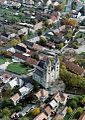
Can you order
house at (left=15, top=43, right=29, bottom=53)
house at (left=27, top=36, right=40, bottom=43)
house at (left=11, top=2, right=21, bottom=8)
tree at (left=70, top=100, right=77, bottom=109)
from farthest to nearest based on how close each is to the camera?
house at (left=11, top=2, right=21, bottom=8) < house at (left=27, top=36, right=40, bottom=43) < house at (left=15, top=43, right=29, bottom=53) < tree at (left=70, top=100, right=77, bottom=109)

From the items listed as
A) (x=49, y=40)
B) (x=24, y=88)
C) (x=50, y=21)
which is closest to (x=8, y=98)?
(x=24, y=88)

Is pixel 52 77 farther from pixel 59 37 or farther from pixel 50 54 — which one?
pixel 59 37

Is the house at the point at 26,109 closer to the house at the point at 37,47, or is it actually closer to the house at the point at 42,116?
the house at the point at 42,116

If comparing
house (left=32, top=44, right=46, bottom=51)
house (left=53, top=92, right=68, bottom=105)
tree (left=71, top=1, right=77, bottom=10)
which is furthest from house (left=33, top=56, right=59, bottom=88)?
tree (left=71, top=1, right=77, bottom=10)

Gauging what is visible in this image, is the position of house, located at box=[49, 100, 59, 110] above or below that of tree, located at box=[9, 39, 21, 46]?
below

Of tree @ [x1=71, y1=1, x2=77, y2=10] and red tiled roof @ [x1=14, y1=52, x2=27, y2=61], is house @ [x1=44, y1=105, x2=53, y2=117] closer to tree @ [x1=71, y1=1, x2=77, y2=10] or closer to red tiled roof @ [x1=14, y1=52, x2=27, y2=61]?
red tiled roof @ [x1=14, y1=52, x2=27, y2=61]

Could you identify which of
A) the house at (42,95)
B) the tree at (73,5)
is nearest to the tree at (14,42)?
the house at (42,95)
